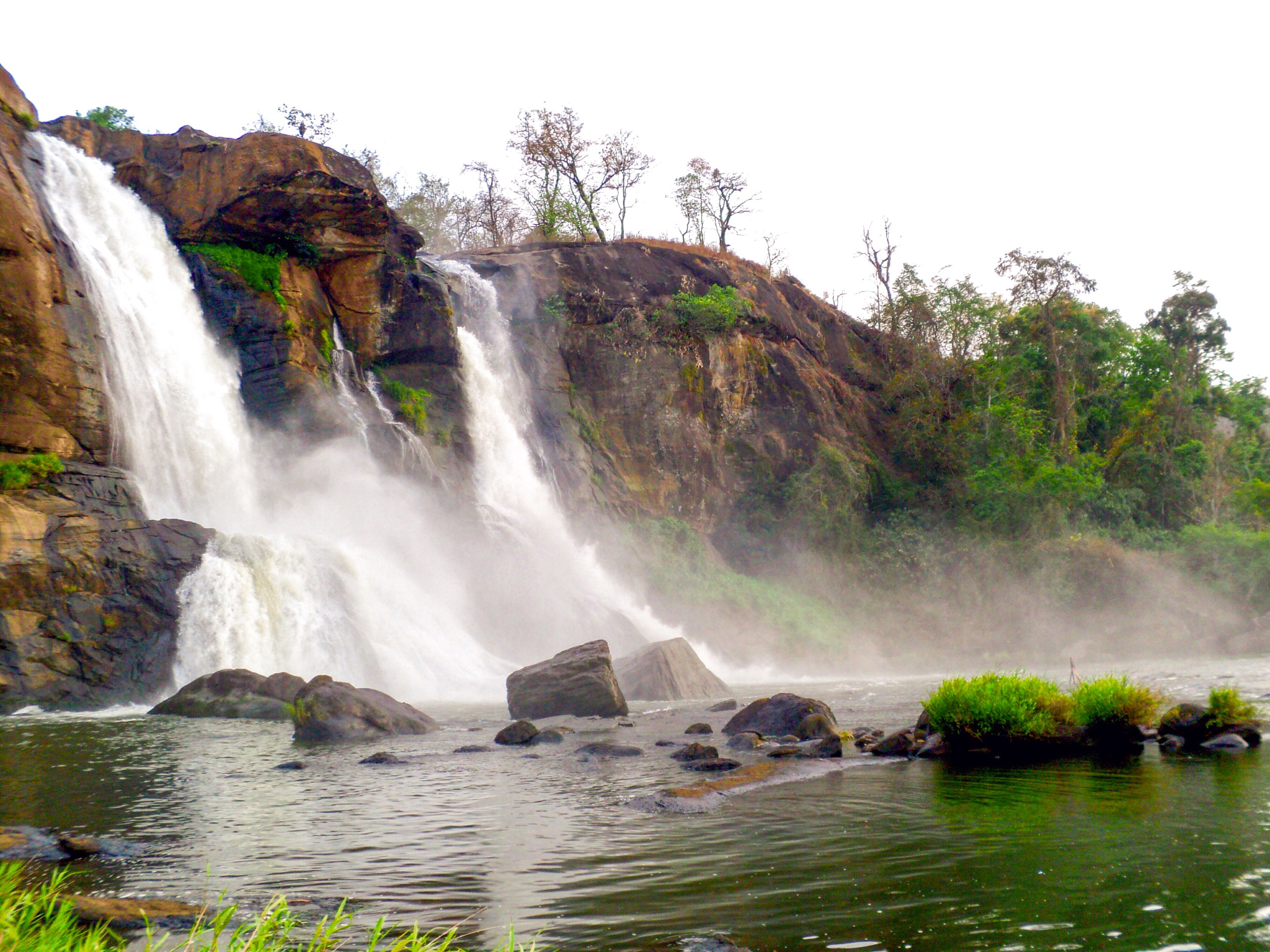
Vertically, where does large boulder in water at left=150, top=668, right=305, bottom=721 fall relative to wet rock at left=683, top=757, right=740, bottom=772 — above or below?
above

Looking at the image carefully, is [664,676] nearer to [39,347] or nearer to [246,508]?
[246,508]

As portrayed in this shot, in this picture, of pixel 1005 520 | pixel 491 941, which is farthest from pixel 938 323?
pixel 491 941

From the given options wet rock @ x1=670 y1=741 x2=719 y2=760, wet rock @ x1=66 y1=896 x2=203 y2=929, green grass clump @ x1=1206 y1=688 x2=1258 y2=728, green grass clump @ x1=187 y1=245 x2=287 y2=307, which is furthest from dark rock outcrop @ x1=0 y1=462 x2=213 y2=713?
green grass clump @ x1=1206 y1=688 x2=1258 y2=728

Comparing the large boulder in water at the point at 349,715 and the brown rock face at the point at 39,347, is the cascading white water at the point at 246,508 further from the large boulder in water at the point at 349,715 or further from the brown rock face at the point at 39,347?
the large boulder in water at the point at 349,715

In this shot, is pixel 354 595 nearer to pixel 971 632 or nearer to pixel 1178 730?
pixel 1178 730

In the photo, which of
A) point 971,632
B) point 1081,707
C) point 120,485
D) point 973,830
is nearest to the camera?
point 973,830

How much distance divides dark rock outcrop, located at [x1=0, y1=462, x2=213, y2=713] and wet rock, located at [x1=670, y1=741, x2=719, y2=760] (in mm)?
11949

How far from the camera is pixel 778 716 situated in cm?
1242

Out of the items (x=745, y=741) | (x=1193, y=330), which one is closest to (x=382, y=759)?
(x=745, y=741)

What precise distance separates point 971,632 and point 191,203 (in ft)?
102

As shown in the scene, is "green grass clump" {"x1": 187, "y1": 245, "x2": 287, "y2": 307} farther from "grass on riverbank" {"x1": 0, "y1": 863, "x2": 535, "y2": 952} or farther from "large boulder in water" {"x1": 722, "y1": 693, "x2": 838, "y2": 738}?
"grass on riverbank" {"x1": 0, "y1": 863, "x2": 535, "y2": 952}

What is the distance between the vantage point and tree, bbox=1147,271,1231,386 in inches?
1793

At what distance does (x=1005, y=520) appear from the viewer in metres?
38.8

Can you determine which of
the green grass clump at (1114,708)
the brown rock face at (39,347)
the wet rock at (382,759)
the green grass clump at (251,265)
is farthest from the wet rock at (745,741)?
the green grass clump at (251,265)
